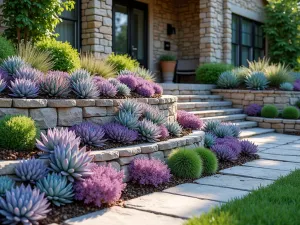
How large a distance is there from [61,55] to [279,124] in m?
5.37

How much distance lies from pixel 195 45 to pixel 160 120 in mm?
8360

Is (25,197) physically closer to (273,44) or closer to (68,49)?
(68,49)

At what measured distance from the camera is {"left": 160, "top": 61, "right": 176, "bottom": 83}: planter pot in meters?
12.0

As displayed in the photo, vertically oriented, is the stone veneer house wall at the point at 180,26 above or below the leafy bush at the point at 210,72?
above

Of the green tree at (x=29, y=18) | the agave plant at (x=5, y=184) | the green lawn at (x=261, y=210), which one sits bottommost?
the green lawn at (x=261, y=210)

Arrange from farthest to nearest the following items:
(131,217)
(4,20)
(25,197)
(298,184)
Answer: (4,20), (298,184), (131,217), (25,197)

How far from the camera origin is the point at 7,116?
3580 mm

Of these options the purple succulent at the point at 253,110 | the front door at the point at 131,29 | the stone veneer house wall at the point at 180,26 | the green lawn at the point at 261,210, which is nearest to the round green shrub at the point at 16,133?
the green lawn at the point at 261,210

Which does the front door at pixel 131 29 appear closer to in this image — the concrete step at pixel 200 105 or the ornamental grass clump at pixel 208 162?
the concrete step at pixel 200 105

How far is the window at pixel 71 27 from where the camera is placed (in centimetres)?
881

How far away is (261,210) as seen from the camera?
2.81 meters

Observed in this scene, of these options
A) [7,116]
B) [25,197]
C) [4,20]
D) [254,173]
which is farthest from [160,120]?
[4,20]

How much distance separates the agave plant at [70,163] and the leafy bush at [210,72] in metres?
7.88

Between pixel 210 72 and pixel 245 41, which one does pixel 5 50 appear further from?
pixel 245 41
